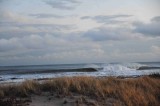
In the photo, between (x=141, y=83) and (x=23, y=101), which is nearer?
(x=23, y=101)

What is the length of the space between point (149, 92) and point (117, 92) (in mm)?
1635

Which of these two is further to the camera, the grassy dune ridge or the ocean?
the ocean

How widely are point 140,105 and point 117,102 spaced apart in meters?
0.90

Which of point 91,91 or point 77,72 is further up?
point 91,91

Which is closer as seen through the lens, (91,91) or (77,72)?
(91,91)

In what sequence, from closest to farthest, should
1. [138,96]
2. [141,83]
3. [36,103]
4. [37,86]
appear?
[36,103] < [138,96] < [37,86] < [141,83]

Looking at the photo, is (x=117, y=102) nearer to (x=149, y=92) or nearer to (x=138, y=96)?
(x=138, y=96)

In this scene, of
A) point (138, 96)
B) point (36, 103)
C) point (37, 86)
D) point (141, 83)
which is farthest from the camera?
point (141, 83)

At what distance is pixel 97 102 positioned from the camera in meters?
10.1

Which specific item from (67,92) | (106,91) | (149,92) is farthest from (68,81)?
(149,92)

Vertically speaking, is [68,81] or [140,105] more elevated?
[68,81]

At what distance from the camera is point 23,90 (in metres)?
11.1

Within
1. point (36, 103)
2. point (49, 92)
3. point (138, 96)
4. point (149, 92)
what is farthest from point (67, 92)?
point (149, 92)

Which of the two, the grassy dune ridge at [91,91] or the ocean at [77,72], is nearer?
the grassy dune ridge at [91,91]
